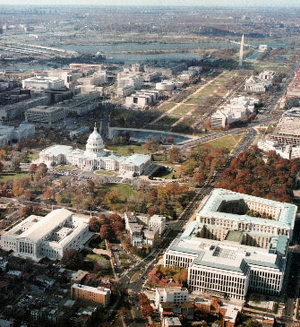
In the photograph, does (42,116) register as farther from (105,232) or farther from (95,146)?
(105,232)

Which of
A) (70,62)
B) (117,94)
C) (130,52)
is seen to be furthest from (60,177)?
(130,52)

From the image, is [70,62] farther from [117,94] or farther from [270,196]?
[270,196]

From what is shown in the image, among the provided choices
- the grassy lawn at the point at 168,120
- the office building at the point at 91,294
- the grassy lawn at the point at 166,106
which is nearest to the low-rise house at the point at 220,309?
the office building at the point at 91,294

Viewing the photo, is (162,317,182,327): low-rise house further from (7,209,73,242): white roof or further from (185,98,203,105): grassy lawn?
(185,98,203,105): grassy lawn

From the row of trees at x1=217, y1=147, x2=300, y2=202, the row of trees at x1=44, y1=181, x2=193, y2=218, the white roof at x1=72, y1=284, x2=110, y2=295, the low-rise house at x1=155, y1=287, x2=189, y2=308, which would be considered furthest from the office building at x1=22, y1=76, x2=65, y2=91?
the low-rise house at x1=155, y1=287, x2=189, y2=308

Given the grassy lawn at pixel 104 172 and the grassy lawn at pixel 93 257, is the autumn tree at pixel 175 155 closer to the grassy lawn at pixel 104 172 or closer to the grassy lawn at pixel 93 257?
the grassy lawn at pixel 104 172

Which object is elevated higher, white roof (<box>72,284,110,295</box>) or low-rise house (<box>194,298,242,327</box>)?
white roof (<box>72,284,110,295</box>)

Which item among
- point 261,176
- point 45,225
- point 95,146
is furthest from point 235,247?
point 95,146
